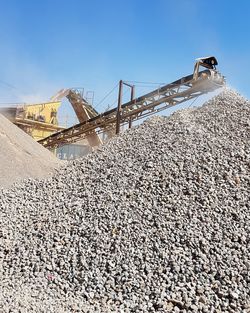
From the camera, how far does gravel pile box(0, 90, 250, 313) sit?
4793 mm

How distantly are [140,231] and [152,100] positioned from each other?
8.00 metres

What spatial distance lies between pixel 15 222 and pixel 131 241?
2206 mm

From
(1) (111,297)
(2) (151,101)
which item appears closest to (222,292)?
(1) (111,297)

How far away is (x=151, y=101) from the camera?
13.2m

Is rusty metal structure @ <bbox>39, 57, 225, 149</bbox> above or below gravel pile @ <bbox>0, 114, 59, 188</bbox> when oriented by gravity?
above

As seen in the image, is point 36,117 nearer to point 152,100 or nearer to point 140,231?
point 152,100

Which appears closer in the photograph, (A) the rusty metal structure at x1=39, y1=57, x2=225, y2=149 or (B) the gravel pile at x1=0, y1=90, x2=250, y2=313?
(B) the gravel pile at x1=0, y1=90, x2=250, y2=313

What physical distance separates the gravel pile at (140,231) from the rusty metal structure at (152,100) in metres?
3.68

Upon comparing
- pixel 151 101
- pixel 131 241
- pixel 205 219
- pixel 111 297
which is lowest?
pixel 111 297

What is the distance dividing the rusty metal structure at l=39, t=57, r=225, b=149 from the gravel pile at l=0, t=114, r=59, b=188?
11.7ft

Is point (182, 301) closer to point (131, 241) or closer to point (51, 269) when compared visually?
point (131, 241)

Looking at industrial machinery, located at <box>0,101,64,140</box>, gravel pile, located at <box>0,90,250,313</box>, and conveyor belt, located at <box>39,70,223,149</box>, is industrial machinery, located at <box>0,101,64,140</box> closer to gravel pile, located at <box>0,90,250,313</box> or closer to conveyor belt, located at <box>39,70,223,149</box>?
conveyor belt, located at <box>39,70,223,149</box>

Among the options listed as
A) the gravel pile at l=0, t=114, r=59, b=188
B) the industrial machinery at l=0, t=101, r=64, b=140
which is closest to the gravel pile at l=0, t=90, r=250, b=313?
the gravel pile at l=0, t=114, r=59, b=188

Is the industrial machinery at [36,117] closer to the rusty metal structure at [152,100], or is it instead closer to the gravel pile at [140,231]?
the rusty metal structure at [152,100]
